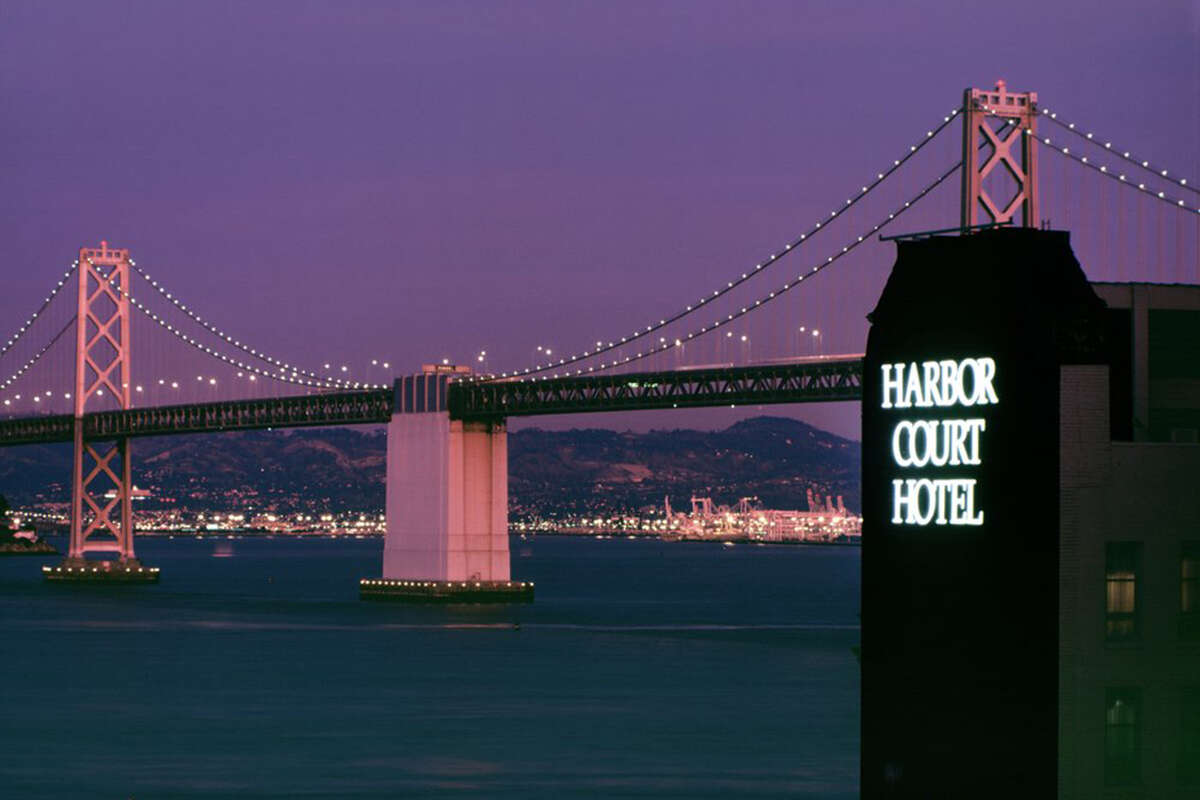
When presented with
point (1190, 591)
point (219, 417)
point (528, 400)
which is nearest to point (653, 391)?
point (528, 400)

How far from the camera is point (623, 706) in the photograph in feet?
226

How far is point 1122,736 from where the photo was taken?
33.6 meters

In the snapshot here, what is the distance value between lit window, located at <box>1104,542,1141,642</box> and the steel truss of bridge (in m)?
62.2

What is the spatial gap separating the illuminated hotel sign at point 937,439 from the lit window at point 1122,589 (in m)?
3.19

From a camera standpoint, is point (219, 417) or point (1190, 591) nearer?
point (1190, 591)

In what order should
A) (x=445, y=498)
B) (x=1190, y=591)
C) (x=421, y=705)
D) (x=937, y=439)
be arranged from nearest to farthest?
(x=937, y=439), (x=1190, y=591), (x=421, y=705), (x=445, y=498)

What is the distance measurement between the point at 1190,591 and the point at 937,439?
587 cm

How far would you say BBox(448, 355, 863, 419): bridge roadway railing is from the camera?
340 feet

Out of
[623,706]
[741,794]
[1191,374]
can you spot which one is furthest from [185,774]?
[1191,374]

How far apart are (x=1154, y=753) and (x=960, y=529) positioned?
537cm

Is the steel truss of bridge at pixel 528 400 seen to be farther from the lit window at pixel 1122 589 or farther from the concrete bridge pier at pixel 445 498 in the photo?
the lit window at pixel 1122 589

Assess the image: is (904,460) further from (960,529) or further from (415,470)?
(415,470)

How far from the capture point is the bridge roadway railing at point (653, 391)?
340 feet

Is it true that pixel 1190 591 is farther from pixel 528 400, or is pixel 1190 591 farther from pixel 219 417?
pixel 219 417
